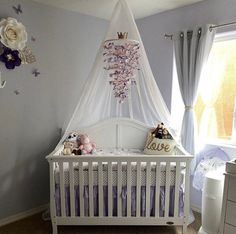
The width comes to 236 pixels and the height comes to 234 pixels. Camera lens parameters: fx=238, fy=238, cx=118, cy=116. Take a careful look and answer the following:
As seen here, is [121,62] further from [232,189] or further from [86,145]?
[232,189]

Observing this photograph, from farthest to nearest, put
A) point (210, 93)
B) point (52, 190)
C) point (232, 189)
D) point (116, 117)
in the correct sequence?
point (116, 117), point (210, 93), point (52, 190), point (232, 189)

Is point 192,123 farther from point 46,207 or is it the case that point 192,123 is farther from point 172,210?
point 46,207

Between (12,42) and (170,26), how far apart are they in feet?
6.28

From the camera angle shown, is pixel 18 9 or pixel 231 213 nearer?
pixel 231 213

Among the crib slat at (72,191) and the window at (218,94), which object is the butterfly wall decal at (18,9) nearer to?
the crib slat at (72,191)

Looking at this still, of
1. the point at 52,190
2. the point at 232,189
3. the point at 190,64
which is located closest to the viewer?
the point at 232,189

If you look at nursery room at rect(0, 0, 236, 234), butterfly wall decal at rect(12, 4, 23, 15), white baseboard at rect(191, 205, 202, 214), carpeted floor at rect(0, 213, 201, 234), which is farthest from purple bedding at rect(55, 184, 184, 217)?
butterfly wall decal at rect(12, 4, 23, 15)

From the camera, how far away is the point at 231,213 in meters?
1.94

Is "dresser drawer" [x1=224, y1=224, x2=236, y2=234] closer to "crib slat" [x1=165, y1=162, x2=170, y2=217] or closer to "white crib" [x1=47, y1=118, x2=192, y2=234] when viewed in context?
"white crib" [x1=47, y1=118, x2=192, y2=234]

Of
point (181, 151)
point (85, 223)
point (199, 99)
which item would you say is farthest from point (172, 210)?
point (199, 99)

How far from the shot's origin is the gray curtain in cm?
263

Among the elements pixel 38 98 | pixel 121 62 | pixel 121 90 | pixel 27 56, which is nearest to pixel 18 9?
pixel 27 56

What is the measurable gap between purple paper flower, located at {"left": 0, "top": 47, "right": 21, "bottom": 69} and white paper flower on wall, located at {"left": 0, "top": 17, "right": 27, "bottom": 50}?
57 millimetres

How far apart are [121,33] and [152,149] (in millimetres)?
1318
